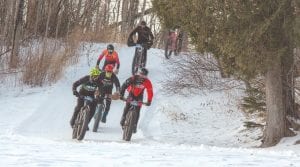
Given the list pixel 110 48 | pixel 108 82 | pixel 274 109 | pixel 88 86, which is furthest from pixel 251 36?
pixel 110 48

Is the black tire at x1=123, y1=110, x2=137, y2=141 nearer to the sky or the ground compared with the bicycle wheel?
nearer to the ground

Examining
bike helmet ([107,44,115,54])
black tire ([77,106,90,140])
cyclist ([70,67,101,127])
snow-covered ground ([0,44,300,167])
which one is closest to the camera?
snow-covered ground ([0,44,300,167])

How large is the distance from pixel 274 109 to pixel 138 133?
3.25m

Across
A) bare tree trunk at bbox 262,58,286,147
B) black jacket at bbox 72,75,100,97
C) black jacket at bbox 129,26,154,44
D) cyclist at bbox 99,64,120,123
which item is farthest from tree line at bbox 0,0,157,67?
bare tree trunk at bbox 262,58,286,147

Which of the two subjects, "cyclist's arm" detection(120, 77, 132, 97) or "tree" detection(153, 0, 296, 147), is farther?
"cyclist's arm" detection(120, 77, 132, 97)

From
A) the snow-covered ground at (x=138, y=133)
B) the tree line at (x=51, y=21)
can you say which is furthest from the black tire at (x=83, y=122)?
the tree line at (x=51, y=21)

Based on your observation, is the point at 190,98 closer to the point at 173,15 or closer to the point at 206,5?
the point at 173,15

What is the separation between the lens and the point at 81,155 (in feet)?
22.9

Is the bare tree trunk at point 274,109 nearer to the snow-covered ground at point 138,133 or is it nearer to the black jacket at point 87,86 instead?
the snow-covered ground at point 138,133

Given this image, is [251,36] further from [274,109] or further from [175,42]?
[175,42]

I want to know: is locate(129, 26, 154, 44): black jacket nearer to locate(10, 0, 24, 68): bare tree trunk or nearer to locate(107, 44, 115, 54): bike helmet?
locate(107, 44, 115, 54): bike helmet

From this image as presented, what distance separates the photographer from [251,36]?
9.88 meters

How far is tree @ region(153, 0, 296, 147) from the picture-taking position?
32.0 ft

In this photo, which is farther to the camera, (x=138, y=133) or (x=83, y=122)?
(x=138, y=133)
